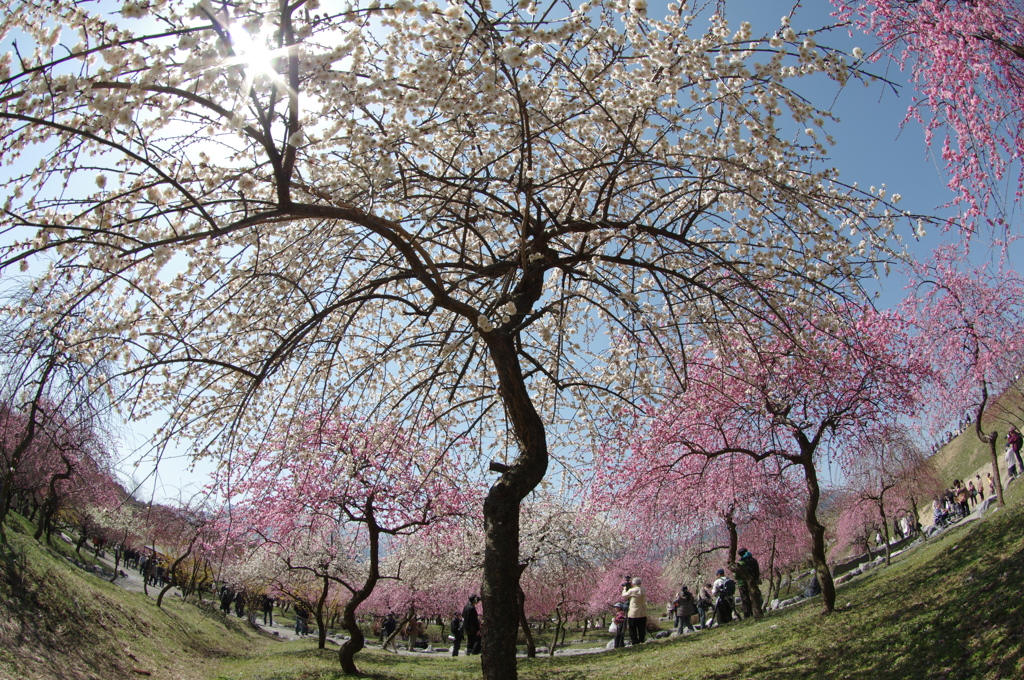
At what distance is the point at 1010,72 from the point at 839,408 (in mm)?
6915

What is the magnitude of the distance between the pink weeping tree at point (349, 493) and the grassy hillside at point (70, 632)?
2710mm

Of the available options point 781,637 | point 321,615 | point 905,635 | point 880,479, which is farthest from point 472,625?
point 880,479

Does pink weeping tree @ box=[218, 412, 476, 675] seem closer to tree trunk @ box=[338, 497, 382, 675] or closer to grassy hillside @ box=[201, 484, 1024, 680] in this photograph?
tree trunk @ box=[338, 497, 382, 675]

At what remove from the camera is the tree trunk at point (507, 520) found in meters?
5.41

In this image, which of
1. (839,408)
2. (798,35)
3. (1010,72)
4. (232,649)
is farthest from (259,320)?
(232,649)

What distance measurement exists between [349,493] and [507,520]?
20.8 feet

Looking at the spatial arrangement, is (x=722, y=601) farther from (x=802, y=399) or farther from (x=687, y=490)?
(x=802, y=399)

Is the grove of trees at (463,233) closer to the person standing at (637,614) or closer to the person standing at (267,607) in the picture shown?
the person standing at (637,614)

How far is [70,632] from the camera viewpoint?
922 cm

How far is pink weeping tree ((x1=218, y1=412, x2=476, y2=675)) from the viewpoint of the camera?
8.66 meters

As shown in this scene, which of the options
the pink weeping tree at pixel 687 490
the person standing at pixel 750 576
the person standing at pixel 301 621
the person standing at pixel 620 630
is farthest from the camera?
the person standing at pixel 301 621

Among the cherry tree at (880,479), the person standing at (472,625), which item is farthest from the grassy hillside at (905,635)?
the person standing at (472,625)

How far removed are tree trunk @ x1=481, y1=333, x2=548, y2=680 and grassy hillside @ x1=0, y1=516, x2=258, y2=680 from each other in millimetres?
5880

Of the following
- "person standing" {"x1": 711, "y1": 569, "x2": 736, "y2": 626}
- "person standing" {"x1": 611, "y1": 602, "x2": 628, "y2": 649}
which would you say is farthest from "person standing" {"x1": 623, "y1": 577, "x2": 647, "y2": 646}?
"person standing" {"x1": 611, "y1": 602, "x2": 628, "y2": 649}
